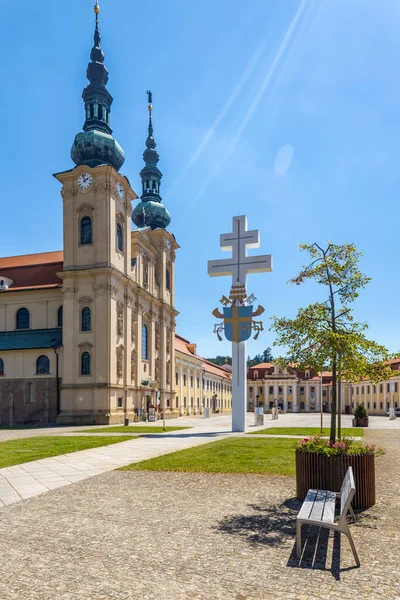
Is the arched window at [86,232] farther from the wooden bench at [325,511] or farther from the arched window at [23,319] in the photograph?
the wooden bench at [325,511]

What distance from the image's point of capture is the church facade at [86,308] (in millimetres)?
41781

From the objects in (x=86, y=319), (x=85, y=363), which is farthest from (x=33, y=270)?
(x=85, y=363)

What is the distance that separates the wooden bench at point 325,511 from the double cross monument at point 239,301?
2359 centimetres

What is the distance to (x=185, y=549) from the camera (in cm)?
690

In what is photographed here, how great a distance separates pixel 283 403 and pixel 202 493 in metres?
108

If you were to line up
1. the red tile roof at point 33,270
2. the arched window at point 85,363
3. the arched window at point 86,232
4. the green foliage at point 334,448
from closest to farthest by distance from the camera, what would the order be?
the green foliage at point 334,448, the arched window at point 85,363, the arched window at point 86,232, the red tile roof at point 33,270

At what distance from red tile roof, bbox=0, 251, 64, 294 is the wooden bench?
4000 centimetres

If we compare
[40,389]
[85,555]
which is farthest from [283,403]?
[85,555]

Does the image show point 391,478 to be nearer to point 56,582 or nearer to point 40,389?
point 56,582

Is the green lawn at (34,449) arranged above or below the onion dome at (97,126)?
below

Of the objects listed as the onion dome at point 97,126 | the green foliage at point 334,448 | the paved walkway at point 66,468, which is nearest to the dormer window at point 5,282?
the onion dome at point 97,126

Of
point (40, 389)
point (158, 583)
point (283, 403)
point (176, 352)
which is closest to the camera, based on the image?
point (158, 583)

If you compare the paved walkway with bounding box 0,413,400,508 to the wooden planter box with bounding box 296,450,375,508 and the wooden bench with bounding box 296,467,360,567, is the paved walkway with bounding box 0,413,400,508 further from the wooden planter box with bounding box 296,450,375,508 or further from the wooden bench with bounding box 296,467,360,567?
the wooden bench with bounding box 296,467,360,567

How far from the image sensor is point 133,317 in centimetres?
4891
